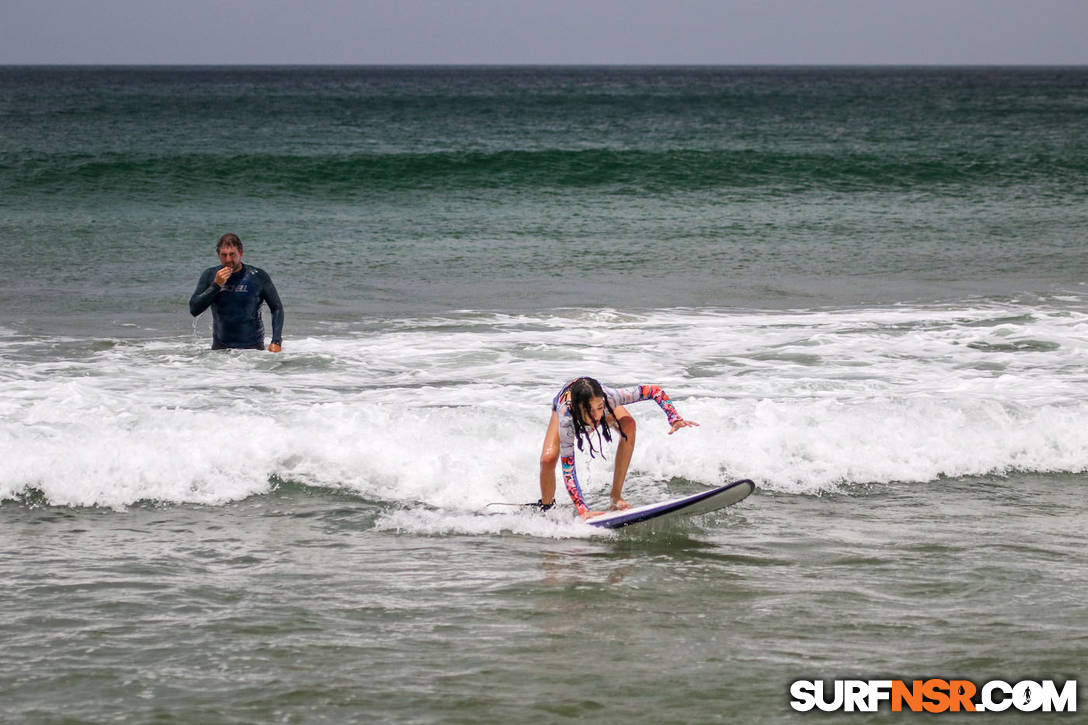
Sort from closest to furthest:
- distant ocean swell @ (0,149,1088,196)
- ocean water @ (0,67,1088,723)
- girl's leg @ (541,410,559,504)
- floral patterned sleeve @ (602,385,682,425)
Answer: ocean water @ (0,67,1088,723), floral patterned sleeve @ (602,385,682,425), girl's leg @ (541,410,559,504), distant ocean swell @ (0,149,1088,196)

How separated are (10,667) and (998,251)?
19.9 metres

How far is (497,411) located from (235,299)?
3.14 metres

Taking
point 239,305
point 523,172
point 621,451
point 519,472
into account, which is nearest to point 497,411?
point 519,472

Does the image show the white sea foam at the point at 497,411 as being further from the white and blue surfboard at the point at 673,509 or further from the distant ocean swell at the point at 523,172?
the distant ocean swell at the point at 523,172

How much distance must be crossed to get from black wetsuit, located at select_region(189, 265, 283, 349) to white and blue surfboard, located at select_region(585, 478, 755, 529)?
4904 millimetres

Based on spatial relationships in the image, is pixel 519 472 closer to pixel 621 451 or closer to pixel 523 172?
pixel 621 451

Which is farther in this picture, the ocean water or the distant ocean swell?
the distant ocean swell

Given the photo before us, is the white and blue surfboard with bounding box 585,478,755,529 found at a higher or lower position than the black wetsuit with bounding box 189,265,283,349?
lower

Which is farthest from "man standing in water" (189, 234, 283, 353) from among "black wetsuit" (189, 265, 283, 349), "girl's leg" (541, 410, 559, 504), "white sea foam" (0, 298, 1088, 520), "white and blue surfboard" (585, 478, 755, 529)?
"white and blue surfboard" (585, 478, 755, 529)

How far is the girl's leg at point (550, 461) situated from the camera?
7.83 metres

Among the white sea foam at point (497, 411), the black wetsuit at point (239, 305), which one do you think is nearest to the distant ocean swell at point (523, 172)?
the white sea foam at point (497, 411)

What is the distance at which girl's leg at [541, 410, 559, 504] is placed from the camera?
25.7ft

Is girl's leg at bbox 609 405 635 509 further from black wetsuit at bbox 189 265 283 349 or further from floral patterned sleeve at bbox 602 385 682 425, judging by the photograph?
black wetsuit at bbox 189 265 283 349

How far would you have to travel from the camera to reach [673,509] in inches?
292
